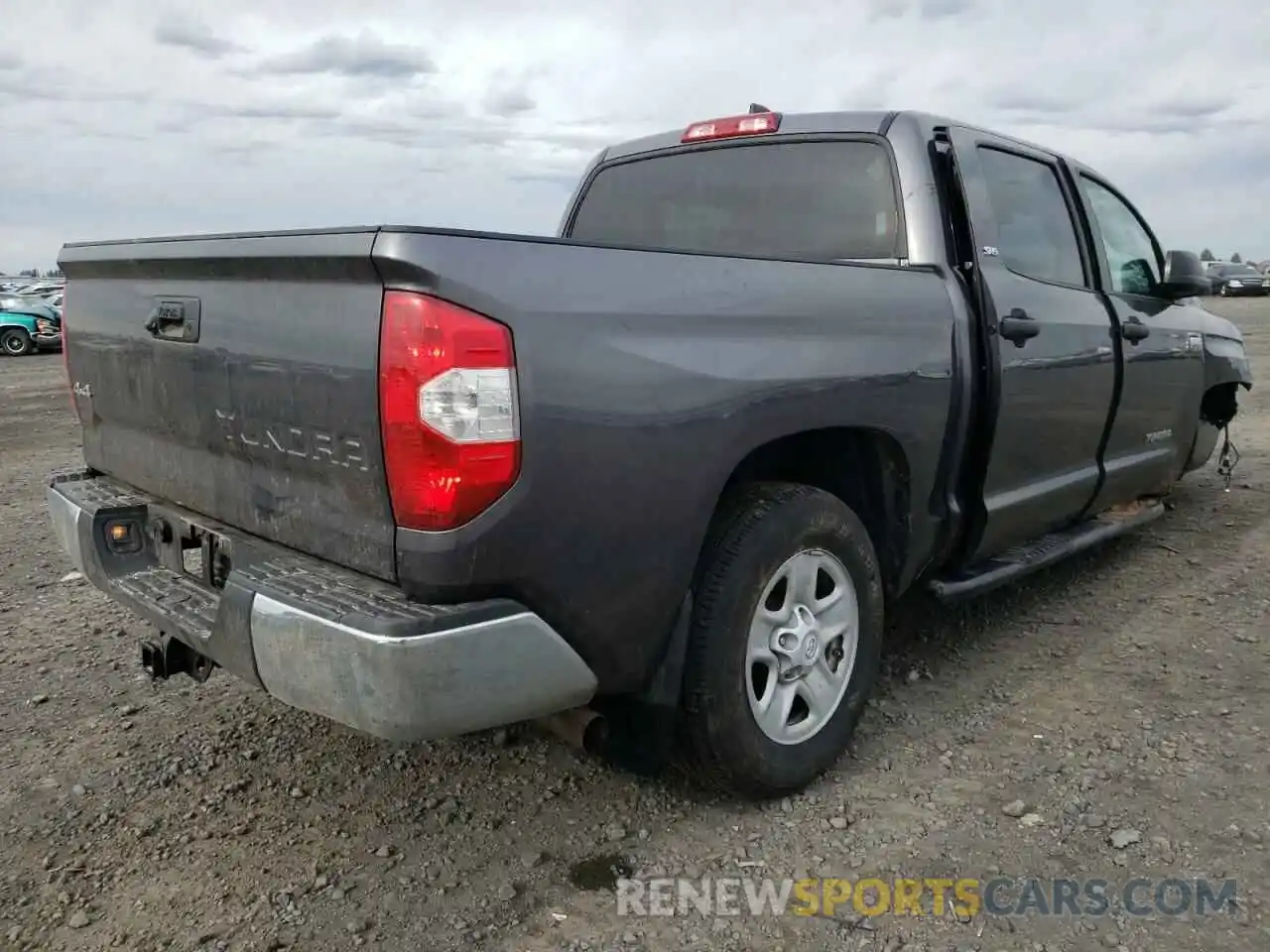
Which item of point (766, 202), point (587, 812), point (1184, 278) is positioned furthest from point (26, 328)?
point (587, 812)

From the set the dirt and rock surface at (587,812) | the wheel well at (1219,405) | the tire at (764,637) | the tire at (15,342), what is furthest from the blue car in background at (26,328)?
the tire at (764,637)

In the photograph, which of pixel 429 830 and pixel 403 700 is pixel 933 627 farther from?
pixel 403 700

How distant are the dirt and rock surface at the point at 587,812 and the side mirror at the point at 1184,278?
153 cm

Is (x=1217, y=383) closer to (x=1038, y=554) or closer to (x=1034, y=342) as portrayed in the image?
(x=1038, y=554)

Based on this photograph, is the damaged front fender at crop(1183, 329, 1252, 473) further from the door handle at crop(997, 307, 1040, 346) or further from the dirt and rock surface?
the door handle at crop(997, 307, 1040, 346)

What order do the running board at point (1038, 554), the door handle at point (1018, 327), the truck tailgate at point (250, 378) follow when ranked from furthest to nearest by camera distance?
1. the running board at point (1038, 554)
2. the door handle at point (1018, 327)
3. the truck tailgate at point (250, 378)

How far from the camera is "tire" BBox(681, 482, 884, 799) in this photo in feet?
8.66

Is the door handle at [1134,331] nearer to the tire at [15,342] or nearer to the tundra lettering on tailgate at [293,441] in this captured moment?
the tundra lettering on tailgate at [293,441]

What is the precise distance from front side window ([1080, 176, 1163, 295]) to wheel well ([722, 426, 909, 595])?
73.6 inches

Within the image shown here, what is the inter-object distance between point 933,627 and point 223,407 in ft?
9.53

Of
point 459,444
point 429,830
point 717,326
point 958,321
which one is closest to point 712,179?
point 958,321

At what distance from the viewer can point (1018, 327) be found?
355 centimetres

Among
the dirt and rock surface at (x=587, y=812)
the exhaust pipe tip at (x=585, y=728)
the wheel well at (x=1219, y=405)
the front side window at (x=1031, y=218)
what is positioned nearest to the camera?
the dirt and rock surface at (x=587, y=812)

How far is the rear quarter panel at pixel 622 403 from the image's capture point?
215cm
